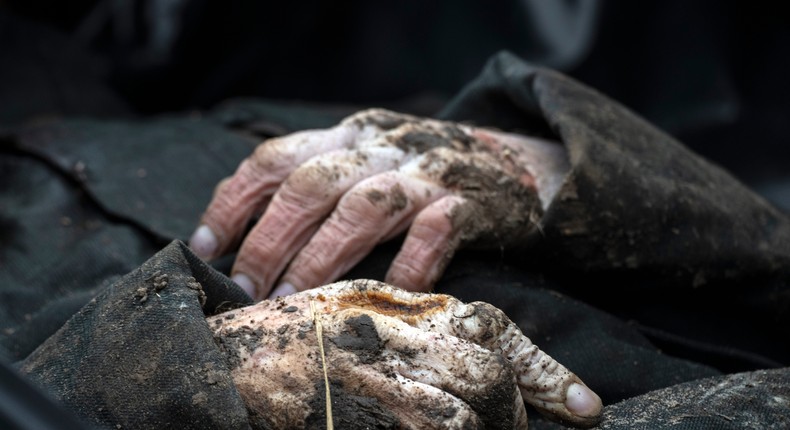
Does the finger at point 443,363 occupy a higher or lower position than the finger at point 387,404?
higher

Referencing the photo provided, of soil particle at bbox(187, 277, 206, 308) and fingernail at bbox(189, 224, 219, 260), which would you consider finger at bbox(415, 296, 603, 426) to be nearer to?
soil particle at bbox(187, 277, 206, 308)

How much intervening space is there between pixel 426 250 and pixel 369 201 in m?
0.09

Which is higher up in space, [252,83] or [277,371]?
[277,371]

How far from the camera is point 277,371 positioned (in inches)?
31.5

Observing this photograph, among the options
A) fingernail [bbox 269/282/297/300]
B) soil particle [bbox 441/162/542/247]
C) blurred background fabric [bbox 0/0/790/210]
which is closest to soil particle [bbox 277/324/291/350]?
fingernail [bbox 269/282/297/300]

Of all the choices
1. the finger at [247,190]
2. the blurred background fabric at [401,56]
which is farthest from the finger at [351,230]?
the blurred background fabric at [401,56]

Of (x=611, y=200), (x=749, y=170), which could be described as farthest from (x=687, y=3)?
(x=611, y=200)

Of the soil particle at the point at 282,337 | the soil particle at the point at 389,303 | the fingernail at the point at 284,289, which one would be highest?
the soil particle at the point at 389,303

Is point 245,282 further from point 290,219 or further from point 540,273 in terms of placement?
point 540,273

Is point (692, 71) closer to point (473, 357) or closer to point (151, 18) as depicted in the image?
point (151, 18)

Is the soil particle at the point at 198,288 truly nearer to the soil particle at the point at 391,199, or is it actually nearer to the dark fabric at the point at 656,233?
the soil particle at the point at 391,199

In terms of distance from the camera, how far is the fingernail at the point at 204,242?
1.18 m

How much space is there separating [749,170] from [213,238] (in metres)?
1.37

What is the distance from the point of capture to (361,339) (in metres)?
0.81
